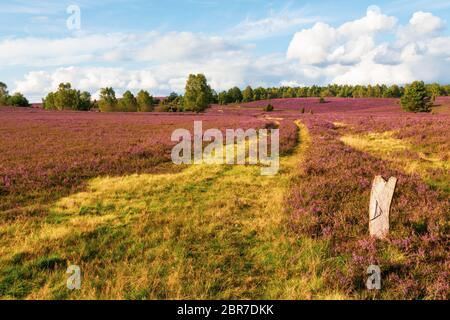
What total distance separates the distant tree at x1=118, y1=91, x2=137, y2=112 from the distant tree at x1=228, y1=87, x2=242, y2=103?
55988 millimetres

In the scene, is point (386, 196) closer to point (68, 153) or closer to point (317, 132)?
point (68, 153)

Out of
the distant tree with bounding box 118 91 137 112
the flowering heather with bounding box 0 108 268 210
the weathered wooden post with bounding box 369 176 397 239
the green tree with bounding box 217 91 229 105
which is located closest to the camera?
the weathered wooden post with bounding box 369 176 397 239

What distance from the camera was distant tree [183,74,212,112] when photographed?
68.9m

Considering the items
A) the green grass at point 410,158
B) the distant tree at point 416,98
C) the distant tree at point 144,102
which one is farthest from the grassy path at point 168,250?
the distant tree at point 144,102

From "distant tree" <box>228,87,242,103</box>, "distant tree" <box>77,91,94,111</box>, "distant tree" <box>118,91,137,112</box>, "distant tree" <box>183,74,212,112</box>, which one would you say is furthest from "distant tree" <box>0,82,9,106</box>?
"distant tree" <box>228,87,242,103</box>

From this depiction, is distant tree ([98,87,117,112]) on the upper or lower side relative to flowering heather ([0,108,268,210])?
upper

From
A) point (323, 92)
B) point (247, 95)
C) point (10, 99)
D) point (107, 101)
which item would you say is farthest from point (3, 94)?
point (323, 92)

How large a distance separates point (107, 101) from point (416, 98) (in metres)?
75.4

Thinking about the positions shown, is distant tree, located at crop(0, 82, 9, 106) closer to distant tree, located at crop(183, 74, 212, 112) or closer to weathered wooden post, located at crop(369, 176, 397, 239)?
distant tree, located at crop(183, 74, 212, 112)

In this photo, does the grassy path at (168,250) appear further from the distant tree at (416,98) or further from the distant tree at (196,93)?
the distant tree at (196,93)

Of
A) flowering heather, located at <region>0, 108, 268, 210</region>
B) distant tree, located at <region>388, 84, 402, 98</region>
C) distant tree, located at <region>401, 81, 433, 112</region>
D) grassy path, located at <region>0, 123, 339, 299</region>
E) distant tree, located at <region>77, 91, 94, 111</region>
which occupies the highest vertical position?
distant tree, located at <region>388, 84, 402, 98</region>

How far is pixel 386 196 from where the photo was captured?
6.03m

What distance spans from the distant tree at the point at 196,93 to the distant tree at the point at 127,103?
84.1ft
